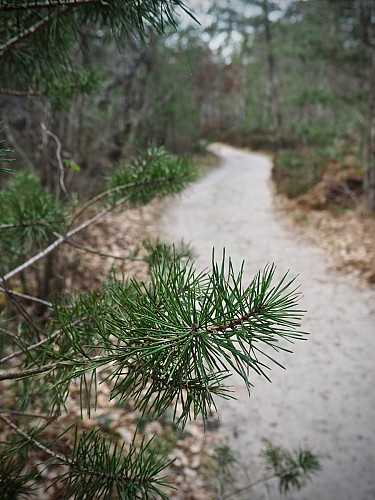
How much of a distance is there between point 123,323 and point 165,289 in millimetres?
137

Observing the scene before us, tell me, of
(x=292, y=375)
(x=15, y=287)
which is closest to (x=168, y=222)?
(x=15, y=287)

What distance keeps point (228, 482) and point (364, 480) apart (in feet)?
3.87

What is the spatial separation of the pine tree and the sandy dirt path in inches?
26.6

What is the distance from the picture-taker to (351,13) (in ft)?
25.9

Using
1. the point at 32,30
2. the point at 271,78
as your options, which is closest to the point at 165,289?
the point at 32,30

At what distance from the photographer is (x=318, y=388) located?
3.88 meters

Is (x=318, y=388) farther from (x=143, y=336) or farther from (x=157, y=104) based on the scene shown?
(x=157, y=104)

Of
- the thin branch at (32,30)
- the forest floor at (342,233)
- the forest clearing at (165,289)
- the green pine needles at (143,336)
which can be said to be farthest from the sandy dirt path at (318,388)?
the thin branch at (32,30)

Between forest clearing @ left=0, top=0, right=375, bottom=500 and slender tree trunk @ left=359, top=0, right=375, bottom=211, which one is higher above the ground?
slender tree trunk @ left=359, top=0, right=375, bottom=211

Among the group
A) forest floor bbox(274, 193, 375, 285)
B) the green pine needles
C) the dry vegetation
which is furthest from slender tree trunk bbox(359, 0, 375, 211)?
the green pine needles

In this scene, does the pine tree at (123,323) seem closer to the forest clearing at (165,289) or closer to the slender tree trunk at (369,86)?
the forest clearing at (165,289)

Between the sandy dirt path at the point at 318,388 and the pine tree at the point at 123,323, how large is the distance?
68cm

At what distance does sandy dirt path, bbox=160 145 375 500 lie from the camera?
2969 mm

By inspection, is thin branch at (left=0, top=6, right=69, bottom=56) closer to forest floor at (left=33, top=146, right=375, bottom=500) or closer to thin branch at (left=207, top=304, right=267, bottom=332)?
forest floor at (left=33, top=146, right=375, bottom=500)
